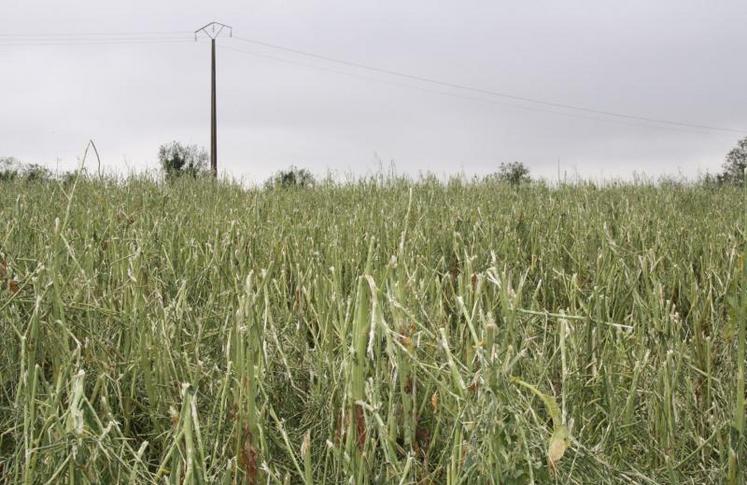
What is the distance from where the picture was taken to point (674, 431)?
1.29 metres

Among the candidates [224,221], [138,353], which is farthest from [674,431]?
[224,221]

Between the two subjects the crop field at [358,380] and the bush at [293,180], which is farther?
the bush at [293,180]

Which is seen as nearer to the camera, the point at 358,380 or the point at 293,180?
the point at 358,380

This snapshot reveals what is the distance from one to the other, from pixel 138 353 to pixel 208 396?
0.19 m

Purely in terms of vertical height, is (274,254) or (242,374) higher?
(274,254)

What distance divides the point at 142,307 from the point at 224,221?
6.51 feet

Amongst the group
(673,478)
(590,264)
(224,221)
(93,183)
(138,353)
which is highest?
(93,183)

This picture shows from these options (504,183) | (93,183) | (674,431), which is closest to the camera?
(674,431)

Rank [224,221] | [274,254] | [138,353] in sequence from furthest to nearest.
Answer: [224,221], [274,254], [138,353]

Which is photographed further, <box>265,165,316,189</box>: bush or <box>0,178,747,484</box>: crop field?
<box>265,165,316,189</box>: bush

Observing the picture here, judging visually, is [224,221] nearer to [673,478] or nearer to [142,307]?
[142,307]

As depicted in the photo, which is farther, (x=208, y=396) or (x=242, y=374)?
(x=208, y=396)

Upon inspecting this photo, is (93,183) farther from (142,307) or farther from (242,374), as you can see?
(242,374)

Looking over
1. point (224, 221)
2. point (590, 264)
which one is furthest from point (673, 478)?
point (224, 221)
